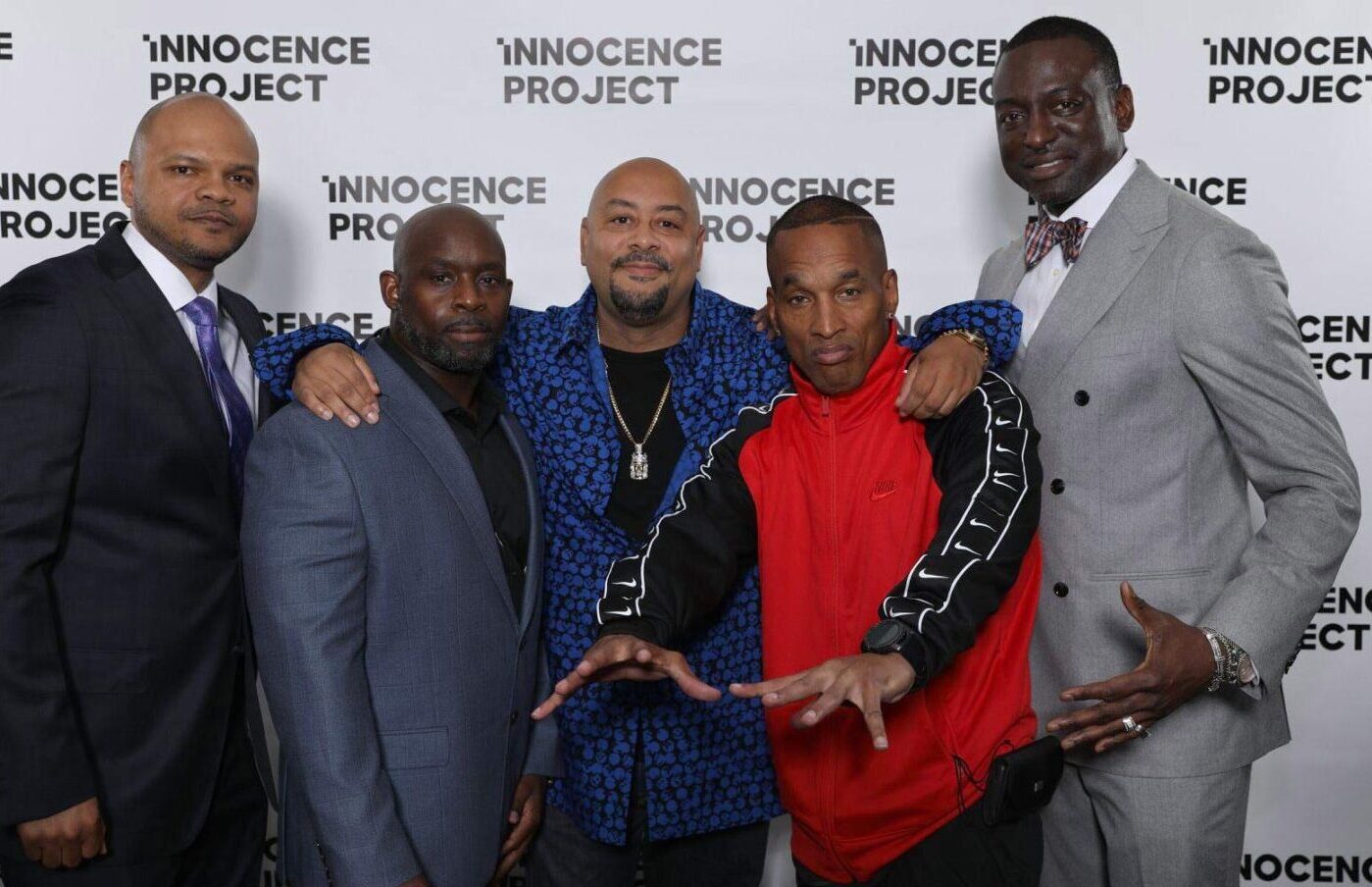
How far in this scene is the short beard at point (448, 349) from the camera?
2199mm

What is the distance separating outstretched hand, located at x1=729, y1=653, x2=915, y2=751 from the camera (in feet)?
5.12

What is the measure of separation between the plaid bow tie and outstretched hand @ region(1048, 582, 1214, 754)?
0.72 m

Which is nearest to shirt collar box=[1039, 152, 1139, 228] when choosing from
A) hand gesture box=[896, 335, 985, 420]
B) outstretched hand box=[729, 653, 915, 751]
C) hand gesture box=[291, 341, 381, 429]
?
hand gesture box=[896, 335, 985, 420]

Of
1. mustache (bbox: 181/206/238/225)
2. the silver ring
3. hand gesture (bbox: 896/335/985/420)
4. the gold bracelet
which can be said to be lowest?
the silver ring

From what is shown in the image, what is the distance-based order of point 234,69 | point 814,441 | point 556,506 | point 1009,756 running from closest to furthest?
point 1009,756 → point 814,441 → point 556,506 → point 234,69

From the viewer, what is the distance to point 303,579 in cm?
191

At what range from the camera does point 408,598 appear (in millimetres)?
2018

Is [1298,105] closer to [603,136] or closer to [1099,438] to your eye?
[1099,438]

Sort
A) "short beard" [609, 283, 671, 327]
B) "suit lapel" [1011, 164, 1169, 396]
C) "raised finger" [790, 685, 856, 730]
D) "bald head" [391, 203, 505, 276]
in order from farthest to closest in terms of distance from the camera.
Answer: "short beard" [609, 283, 671, 327] < "bald head" [391, 203, 505, 276] < "suit lapel" [1011, 164, 1169, 396] < "raised finger" [790, 685, 856, 730]

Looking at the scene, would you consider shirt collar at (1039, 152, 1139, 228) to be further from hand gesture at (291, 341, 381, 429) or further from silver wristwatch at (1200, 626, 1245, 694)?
hand gesture at (291, 341, 381, 429)

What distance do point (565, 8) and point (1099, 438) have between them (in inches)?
78.1

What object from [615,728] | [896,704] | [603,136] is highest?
[603,136]

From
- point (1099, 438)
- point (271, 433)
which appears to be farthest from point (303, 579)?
point (1099, 438)

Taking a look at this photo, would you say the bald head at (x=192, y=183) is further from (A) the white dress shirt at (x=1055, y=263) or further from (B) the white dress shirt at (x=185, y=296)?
(A) the white dress shirt at (x=1055, y=263)
